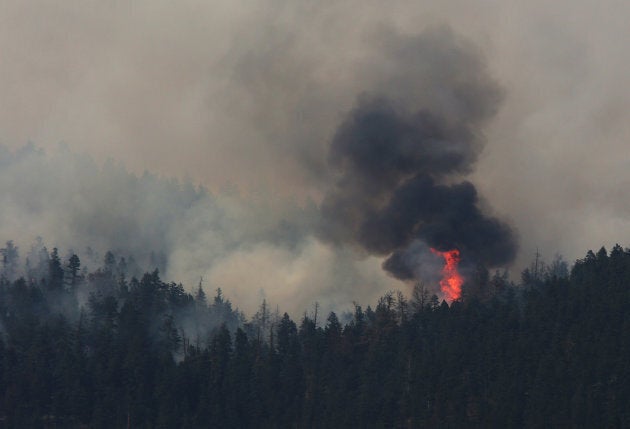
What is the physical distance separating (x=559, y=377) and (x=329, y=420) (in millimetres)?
40707

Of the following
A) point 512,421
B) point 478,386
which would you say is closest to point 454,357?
point 478,386

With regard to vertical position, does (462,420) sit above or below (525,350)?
below

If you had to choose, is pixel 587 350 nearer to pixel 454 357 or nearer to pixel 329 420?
pixel 454 357

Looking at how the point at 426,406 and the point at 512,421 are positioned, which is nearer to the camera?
the point at 512,421

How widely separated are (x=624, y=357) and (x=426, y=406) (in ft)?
109

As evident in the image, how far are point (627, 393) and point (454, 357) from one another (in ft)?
104

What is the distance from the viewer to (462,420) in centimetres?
18425

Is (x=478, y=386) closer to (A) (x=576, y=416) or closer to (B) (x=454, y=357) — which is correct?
(B) (x=454, y=357)

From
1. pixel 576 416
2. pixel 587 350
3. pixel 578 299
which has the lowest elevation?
pixel 576 416

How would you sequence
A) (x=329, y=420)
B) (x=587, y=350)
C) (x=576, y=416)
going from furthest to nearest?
(x=329, y=420) < (x=587, y=350) < (x=576, y=416)

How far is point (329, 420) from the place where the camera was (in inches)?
7756

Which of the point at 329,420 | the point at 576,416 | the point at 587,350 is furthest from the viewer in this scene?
the point at 329,420

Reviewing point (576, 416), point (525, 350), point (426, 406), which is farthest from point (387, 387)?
point (576, 416)

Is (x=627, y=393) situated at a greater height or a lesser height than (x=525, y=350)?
lesser
